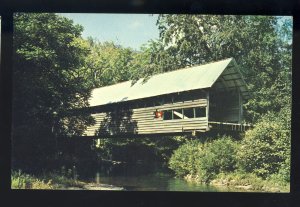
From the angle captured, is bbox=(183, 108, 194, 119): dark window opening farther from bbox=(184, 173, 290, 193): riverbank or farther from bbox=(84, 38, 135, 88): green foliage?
bbox=(84, 38, 135, 88): green foliage

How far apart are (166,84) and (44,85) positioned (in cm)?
253

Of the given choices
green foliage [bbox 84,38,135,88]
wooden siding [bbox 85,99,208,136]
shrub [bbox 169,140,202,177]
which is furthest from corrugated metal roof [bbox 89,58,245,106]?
shrub [bbox 169,140,202,177]

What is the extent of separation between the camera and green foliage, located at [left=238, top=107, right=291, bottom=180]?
8.47 meters

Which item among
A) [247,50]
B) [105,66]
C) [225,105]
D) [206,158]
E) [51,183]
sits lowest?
[51,183]

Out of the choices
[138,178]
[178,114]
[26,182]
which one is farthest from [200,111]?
[26,182]

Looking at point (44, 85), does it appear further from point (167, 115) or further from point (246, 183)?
point (246, 183)

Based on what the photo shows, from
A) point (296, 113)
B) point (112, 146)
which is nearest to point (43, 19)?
point (112, 146)

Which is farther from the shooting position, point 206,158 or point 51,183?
point 206,158

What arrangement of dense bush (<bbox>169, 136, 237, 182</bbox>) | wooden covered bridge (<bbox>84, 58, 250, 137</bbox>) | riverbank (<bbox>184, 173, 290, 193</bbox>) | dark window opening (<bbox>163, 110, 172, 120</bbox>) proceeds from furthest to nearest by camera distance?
dark window opening (<bbox>163, 110, 172, 120</bbox>), wooden covered bridge (<bbox>84, 58, 250, 137</bbox>), dense bush (<bbox>169, 136, 237, 182</bbox>), riverbank (<bbox>184, 173, 290, 193</bbox>)

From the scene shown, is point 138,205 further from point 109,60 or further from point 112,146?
point 109,60

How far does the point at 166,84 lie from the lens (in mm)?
8602

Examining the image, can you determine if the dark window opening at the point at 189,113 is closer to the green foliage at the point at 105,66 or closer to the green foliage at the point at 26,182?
the green foliage at the point at 105,66

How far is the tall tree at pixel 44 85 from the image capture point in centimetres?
848

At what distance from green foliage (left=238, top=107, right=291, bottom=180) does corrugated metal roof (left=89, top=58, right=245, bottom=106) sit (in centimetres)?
134
